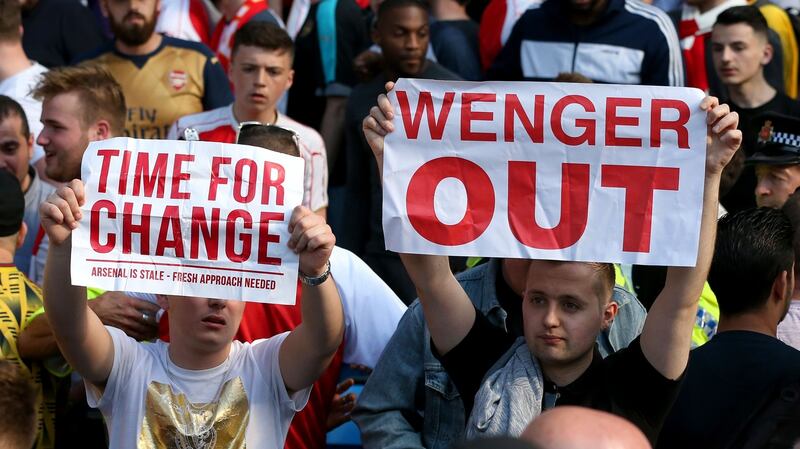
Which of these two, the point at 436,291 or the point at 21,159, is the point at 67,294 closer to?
the point at 436,291

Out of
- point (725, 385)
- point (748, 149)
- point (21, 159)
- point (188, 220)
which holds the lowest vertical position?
point (725, 385)

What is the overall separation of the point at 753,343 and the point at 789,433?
0.38m

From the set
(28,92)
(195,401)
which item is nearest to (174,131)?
(28,92)

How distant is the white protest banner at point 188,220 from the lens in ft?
13.3

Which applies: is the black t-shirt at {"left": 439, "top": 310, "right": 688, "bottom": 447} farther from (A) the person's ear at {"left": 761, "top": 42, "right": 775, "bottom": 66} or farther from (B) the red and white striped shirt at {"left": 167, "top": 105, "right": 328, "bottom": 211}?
(A) the person's ear at {"left": 761, "top": 42, "right": 775, "bottom": 66}

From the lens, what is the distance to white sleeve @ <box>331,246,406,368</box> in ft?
15.9

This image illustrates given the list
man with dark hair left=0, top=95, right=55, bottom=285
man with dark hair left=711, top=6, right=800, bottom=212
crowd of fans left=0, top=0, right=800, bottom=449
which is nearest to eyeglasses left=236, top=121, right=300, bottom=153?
crowd of fans left=0, top=0, right=800, bottom=449

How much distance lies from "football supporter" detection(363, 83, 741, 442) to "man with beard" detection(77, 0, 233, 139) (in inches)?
164

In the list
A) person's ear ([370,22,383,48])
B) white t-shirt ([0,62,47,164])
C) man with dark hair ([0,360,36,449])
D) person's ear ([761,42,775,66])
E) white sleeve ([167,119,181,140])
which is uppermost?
person's ear ([370,22,383,48])

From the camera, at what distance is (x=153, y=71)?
26.5 feet

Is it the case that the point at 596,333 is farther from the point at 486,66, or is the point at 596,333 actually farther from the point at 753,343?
the point at 486,66

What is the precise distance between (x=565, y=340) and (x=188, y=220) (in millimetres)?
1209

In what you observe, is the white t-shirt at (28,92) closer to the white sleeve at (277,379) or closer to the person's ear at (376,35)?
the person's ear at (376,35)

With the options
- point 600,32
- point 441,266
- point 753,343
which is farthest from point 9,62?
point 753,343
